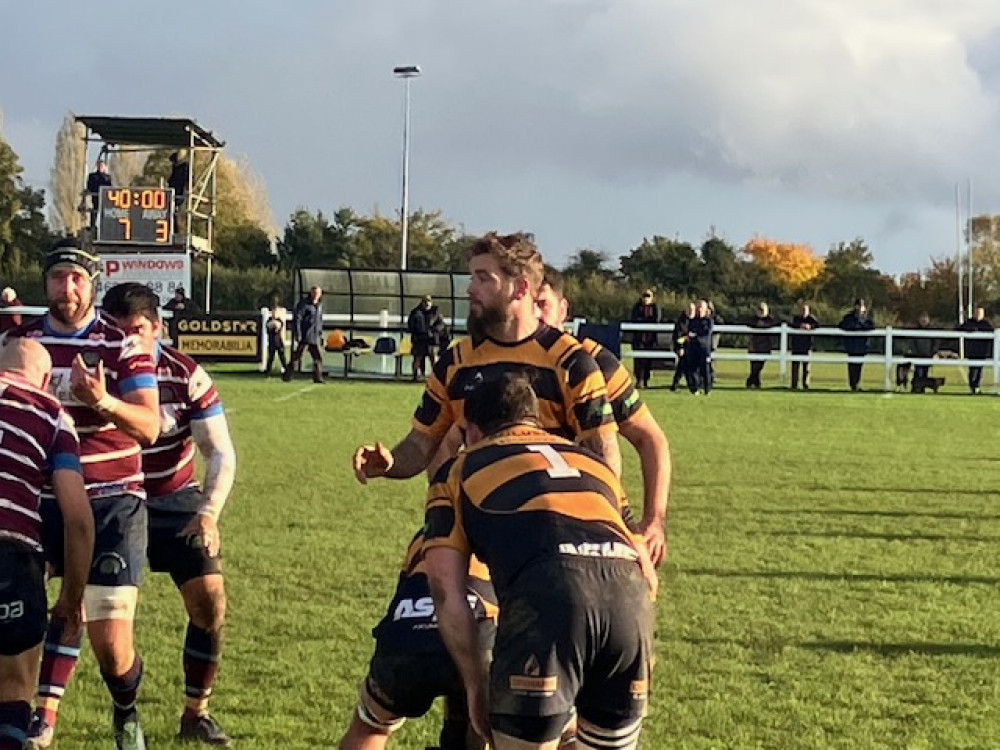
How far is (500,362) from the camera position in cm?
515

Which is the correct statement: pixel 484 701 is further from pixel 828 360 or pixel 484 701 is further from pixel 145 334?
pixel 828 360

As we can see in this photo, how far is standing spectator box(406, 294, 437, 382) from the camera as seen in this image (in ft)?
92.9

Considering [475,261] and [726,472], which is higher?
[475,261]

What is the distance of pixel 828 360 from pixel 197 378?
23.1 metres

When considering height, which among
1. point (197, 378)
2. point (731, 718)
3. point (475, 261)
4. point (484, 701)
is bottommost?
point (731, 718)

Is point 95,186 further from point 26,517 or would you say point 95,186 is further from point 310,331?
point 26,517

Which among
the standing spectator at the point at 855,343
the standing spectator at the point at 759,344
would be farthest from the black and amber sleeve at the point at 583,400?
the standing spectator at the point at 855,343

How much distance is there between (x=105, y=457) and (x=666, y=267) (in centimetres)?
7224

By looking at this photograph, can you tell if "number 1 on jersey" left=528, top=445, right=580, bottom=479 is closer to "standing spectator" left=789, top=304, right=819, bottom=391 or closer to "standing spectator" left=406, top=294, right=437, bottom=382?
"standing spectator" left=406, top=294, right=437, bottom=382

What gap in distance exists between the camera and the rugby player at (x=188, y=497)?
19.6 feet

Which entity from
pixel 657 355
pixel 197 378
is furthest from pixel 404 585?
pixel 657 355

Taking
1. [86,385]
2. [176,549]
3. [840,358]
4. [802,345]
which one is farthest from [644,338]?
[86,385]

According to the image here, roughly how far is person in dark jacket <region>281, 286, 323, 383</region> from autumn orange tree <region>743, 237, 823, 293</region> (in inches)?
2130

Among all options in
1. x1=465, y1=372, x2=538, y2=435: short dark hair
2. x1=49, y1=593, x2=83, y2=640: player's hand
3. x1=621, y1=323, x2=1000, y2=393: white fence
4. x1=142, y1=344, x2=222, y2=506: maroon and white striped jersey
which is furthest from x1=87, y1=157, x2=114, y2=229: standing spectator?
x1=465, y1=372, x2=538, y2=435: short dark hair
